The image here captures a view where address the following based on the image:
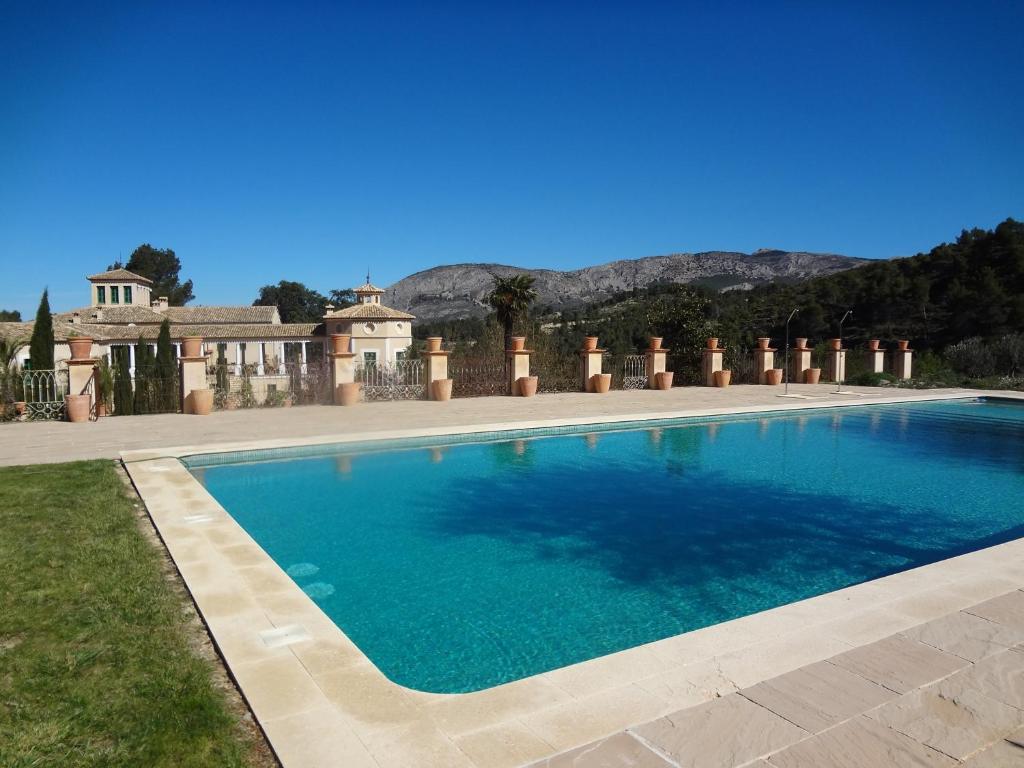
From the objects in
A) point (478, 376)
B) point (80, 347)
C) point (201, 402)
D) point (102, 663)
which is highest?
point (80, 347)

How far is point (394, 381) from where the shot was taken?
1526cm

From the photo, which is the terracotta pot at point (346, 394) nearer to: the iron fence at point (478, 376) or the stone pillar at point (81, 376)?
the iron fence at point (478, 376)

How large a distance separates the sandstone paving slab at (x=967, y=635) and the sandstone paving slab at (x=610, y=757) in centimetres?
170

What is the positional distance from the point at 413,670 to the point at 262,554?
1653 millimetres

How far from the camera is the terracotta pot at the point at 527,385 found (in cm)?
1580

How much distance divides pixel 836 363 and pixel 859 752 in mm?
21872

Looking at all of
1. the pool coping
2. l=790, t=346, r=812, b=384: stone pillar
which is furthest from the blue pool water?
l=790, t=346, r=812, b=384: stone pillar

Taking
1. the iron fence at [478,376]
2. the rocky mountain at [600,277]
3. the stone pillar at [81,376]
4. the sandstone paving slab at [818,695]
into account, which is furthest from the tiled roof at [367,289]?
the sandstone paving slab at [818,695]

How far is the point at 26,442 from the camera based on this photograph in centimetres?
924

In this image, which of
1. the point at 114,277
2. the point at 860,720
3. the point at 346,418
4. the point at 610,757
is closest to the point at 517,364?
the point at 346,418

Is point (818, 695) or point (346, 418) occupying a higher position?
point (346, 418)

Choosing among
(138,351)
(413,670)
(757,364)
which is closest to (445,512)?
(413,670)

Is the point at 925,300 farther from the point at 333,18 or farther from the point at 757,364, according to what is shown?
the point at 333,18

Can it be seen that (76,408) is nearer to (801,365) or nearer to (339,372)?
(339,372)
